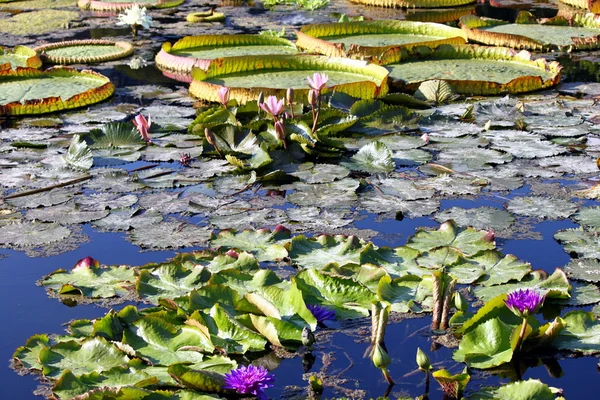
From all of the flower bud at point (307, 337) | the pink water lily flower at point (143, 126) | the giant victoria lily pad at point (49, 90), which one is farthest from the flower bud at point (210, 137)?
the flower bud at point (307, 337)

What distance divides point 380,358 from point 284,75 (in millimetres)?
4038

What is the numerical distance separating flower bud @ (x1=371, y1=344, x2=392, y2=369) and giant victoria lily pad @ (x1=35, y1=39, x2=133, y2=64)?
5.54m

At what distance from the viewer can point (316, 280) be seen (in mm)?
2795

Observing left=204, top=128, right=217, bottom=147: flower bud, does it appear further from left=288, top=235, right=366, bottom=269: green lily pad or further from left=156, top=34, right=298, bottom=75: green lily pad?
left=156, top=34, right=298, bottom=75: green lily pad

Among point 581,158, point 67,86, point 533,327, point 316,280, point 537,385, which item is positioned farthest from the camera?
point 67,86

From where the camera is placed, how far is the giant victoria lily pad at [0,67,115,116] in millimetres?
5398

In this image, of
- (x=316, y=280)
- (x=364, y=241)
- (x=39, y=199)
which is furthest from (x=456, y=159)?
(x=39, y=199)

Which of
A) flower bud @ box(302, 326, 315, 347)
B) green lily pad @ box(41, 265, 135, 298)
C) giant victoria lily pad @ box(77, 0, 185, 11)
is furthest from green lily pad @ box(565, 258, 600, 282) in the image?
giant victoria lily pad @ box(77, 0, 185, 11)

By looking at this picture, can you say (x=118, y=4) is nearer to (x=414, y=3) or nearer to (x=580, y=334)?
(x=414, y=3)

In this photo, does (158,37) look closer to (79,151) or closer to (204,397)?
(79,151)

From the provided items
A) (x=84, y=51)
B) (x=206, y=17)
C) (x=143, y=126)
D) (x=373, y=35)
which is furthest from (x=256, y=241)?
(x=206, y=17)

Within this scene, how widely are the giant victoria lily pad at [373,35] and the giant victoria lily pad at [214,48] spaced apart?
248 millimetres

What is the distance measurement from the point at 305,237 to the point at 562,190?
143 cm

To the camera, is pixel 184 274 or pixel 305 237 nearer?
pixel 184 274
